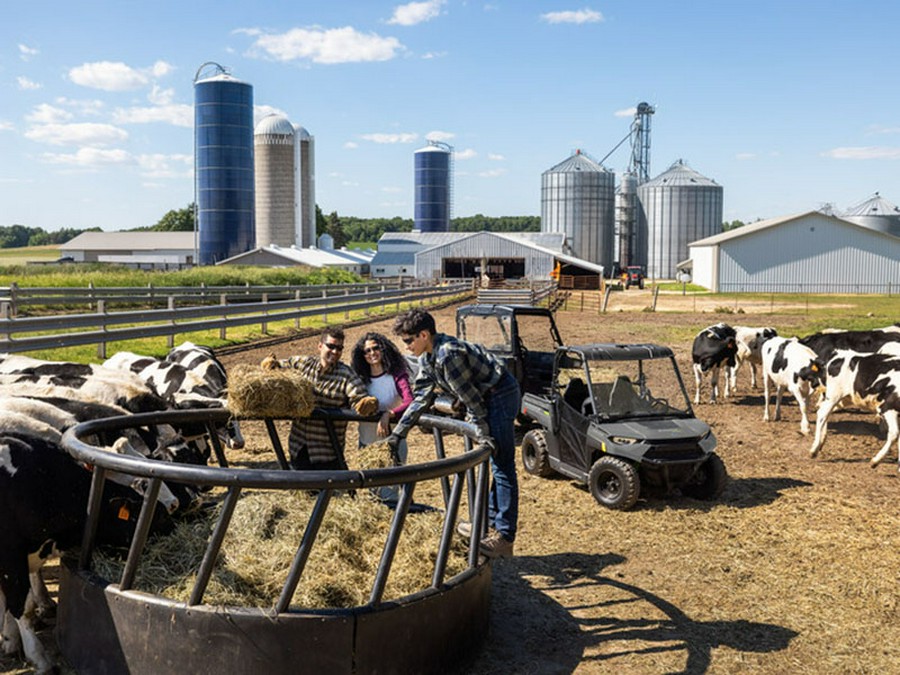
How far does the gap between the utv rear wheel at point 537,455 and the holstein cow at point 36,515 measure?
4986mm

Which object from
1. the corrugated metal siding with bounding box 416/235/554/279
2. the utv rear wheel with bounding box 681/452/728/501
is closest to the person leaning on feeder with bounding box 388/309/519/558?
the utv rear wheel with bounding box 681/452/728/501

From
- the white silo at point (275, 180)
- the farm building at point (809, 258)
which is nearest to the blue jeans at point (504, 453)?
the farm building at point (809, 258)

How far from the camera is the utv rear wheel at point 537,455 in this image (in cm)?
945

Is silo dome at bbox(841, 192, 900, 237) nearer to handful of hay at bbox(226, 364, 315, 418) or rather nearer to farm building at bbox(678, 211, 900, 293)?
farm building at bbox(678, 211, 900, 293)

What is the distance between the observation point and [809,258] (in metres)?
57.9

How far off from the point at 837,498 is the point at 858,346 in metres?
5.90

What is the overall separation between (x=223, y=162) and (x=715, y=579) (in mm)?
65370

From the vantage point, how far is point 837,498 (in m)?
8.88

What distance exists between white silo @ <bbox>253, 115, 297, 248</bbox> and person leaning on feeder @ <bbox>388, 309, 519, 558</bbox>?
7275cm

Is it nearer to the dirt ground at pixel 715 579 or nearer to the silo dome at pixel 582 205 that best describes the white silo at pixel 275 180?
the silo dome at pixel 582 205

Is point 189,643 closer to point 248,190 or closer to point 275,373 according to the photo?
point 275,373

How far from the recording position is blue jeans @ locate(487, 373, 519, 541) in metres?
6.20

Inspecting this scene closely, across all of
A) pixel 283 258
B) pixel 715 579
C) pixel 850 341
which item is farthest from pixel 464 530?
pixel 283 258

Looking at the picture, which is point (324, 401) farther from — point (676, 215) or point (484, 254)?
point (676, 215)
